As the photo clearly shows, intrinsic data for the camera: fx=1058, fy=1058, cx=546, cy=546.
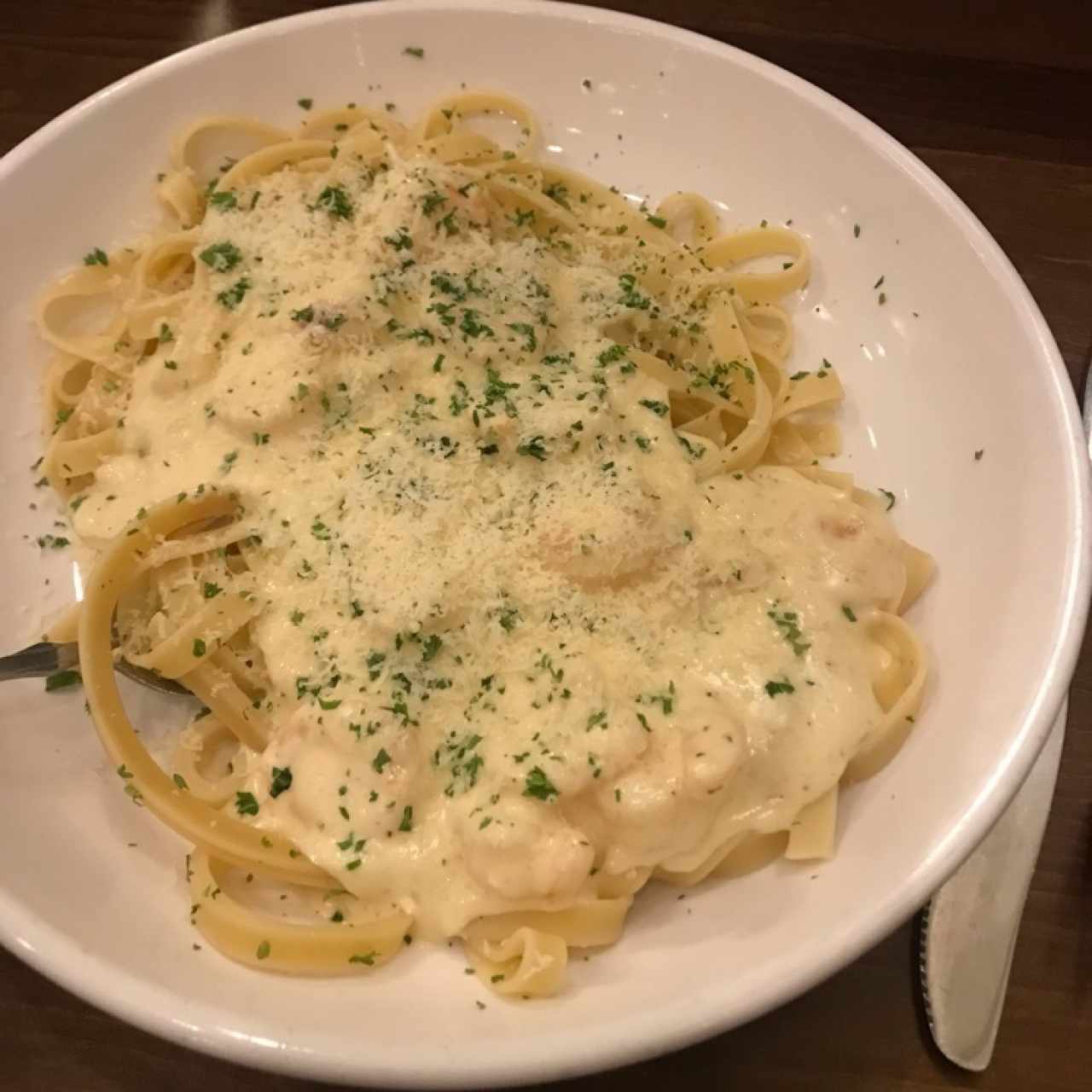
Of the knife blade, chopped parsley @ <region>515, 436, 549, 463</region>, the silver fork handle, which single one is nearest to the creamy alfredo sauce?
chopped parsley @ <region>515, 436, 549, 463</region>

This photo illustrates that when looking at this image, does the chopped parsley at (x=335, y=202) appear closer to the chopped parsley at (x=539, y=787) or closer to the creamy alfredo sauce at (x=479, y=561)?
the creamy alfredo sauce at (x=479, y=561)

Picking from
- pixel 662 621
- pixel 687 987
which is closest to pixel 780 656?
pixel 662 621

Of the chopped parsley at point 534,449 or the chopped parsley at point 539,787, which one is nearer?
the chopped parsley at point 539,787

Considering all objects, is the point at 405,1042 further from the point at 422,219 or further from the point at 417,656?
the point at 422,219

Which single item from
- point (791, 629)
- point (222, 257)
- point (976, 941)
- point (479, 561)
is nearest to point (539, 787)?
point (479, 561)

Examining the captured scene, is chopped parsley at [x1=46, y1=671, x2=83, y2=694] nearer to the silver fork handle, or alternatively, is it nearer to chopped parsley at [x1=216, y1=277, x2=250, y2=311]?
the silver fork handle

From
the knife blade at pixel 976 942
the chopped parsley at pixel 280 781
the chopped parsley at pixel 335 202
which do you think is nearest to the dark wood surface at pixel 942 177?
the knife blade at pixel 976 942

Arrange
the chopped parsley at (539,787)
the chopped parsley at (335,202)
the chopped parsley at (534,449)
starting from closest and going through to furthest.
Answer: the chopped parsley at (539,787) → the chopped parsley at (534,449) → the chopped parsley at (335,202)
